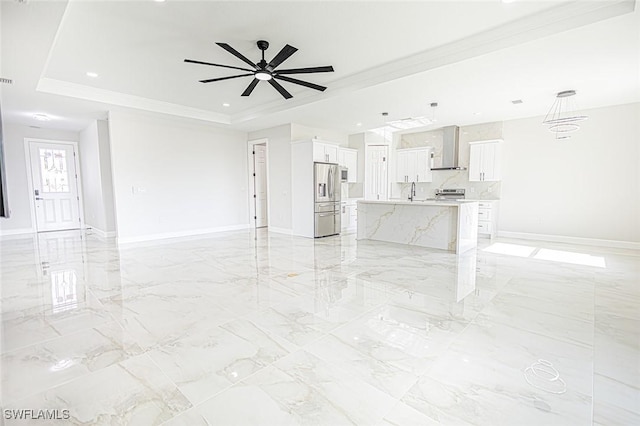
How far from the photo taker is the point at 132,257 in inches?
197

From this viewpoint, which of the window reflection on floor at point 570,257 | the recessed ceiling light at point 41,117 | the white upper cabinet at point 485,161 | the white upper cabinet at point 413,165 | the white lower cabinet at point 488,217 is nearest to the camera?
the window reflection on floor at point 570,257

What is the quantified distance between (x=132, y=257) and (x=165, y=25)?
12.0 ft

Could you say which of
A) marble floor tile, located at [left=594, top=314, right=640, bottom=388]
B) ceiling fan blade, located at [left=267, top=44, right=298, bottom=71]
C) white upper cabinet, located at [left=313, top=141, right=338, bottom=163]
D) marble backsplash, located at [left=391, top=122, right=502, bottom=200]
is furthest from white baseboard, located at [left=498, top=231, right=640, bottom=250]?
ceiling fan blade, located at [left=267, top=44, right=298, bottom=71]

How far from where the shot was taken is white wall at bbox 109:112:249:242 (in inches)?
245

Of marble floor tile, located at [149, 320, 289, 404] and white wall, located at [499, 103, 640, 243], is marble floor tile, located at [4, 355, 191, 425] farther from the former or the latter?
white wall, located at [499, 103, 640, 243]

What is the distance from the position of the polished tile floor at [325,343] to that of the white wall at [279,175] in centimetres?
326

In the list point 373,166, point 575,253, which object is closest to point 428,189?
point 373,166

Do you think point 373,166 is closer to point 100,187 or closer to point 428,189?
point 428,189

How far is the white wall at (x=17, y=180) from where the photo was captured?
734 cm

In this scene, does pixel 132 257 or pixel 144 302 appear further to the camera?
pixel 132 257

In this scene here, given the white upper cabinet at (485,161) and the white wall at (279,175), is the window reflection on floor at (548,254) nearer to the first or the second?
the white upper cabinet at (485,161)

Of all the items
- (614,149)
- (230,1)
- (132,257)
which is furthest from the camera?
(614,149)

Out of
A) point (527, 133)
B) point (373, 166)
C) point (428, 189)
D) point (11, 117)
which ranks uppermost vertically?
point (11, 117)

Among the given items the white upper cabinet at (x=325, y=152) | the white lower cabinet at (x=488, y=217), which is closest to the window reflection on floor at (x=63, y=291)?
the white upper cabinet at (x=325, y=152)
